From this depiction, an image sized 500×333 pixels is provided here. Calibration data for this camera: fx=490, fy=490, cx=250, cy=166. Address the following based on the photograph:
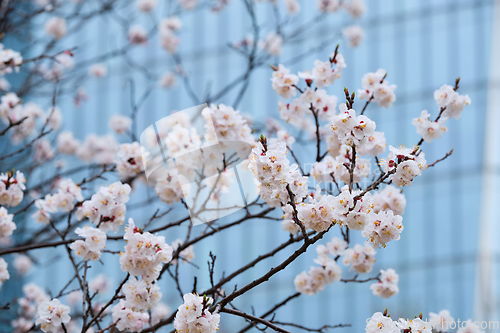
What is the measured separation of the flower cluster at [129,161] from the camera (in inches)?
92.5

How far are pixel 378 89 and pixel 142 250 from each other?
1188 mm

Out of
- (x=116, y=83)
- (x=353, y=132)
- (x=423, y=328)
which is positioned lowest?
(x=423, y=328)

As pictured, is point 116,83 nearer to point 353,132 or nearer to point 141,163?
point 141,163

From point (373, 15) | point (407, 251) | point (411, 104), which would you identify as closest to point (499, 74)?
point (411, 104)

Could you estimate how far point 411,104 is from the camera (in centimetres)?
706

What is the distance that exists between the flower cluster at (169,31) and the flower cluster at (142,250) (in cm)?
319

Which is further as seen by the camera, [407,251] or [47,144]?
[407,251]

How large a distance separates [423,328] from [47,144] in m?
3.79

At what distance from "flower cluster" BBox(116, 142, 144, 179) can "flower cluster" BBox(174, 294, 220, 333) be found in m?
1.00

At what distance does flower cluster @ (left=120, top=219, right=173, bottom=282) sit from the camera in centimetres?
168

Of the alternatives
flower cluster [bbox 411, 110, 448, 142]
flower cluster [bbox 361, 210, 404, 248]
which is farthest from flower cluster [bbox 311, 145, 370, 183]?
flower cluster [bbox 361, 210, 404, 248]

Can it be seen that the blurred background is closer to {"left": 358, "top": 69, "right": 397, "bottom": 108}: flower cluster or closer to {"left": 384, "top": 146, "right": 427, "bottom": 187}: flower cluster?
{"left": 358, "top": 69, "right": 397, "bottom": 108}: flower cluster

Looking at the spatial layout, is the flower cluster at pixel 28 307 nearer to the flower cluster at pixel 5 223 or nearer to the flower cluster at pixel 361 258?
the flower cluster at pixel 5 223

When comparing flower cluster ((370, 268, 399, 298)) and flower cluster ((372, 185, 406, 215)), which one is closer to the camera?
flower cluster ((372, 185, 406, 215))
